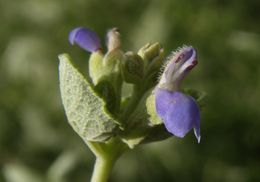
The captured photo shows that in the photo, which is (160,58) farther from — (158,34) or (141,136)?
(158,34)

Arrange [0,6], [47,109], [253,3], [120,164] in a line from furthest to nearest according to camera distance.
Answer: [0,6] < [253,3] < [47,109] < [120,164]

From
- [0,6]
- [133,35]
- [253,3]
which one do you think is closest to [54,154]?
[133,35]

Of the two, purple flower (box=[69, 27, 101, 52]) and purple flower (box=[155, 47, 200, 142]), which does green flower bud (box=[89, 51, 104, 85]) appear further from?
purple flower (box=[155, 47, 200, 142])

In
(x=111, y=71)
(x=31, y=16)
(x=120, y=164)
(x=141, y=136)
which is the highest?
(x=111, y=71)

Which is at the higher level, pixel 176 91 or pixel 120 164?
pixel 176 91

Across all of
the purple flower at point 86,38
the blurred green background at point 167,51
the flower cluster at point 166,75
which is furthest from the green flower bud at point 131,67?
the blurred green background at point 167,51

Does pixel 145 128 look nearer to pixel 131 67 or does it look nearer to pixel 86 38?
pixel 131 67
